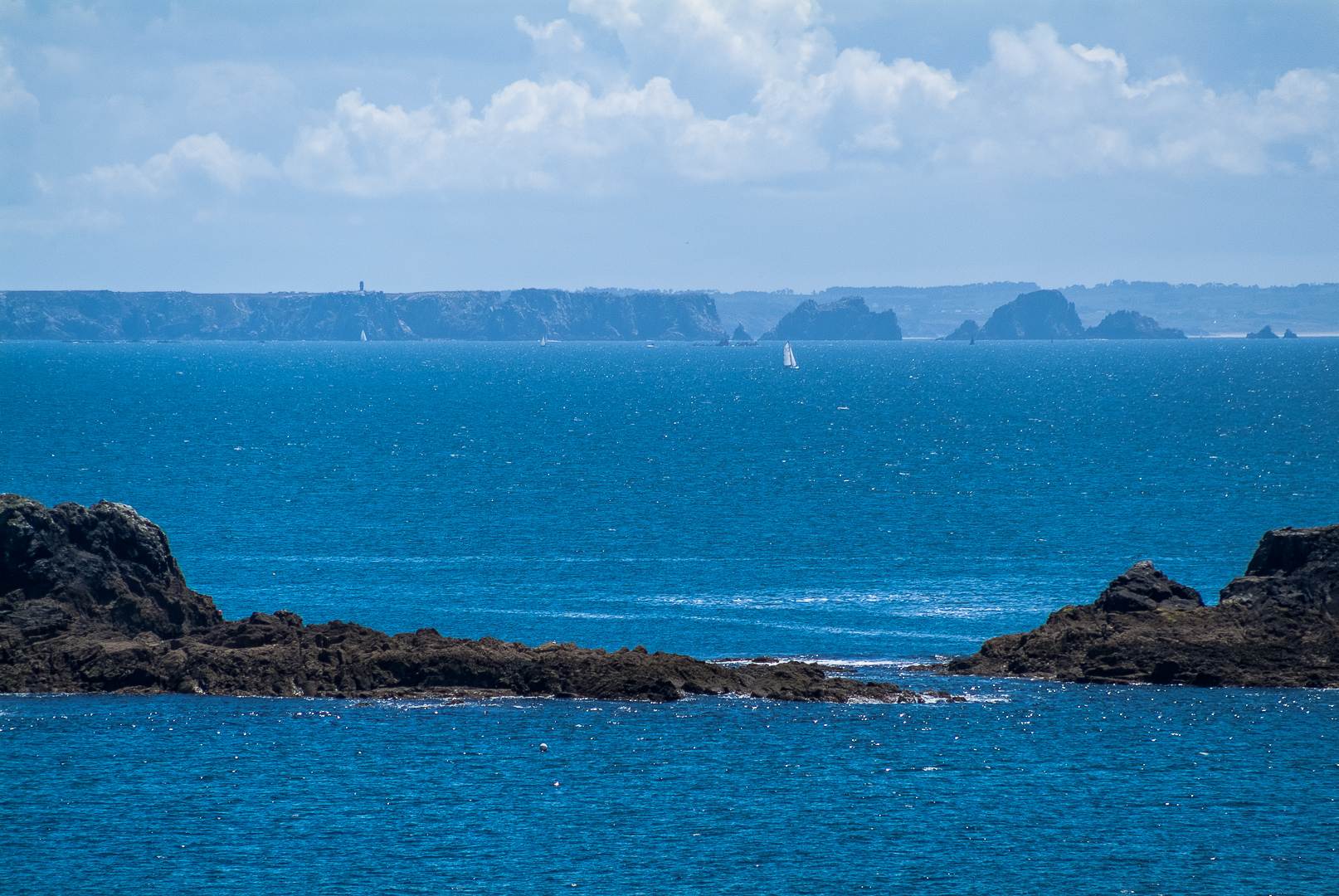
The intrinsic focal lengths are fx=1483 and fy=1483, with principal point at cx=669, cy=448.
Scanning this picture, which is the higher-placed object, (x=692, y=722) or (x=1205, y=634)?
(x=1205, y=634)

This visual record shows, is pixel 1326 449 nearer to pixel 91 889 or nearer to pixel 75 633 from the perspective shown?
pixel 75 633

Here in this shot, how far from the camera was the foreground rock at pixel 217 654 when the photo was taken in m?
50.4

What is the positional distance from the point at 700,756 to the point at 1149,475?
7795cm

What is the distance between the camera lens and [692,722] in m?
47.0

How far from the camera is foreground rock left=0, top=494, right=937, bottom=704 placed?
50.4 meters

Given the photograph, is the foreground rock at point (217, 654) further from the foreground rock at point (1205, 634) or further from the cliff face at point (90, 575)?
the foreground rock at point (1205, 634)

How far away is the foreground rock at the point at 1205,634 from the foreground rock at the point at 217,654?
6.51 metres

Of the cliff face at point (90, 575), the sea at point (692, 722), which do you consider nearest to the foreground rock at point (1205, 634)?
the sea at point (692, 722)

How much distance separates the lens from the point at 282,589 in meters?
69.8

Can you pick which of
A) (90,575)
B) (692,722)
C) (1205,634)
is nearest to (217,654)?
(90,575)

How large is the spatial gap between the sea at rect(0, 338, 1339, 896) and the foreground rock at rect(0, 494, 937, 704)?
1.42m

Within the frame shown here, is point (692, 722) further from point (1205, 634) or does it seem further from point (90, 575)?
point (90, 575)

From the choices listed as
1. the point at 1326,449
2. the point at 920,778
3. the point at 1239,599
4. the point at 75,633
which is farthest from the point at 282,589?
the point at 1326,449

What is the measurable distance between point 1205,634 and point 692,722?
20126mm
